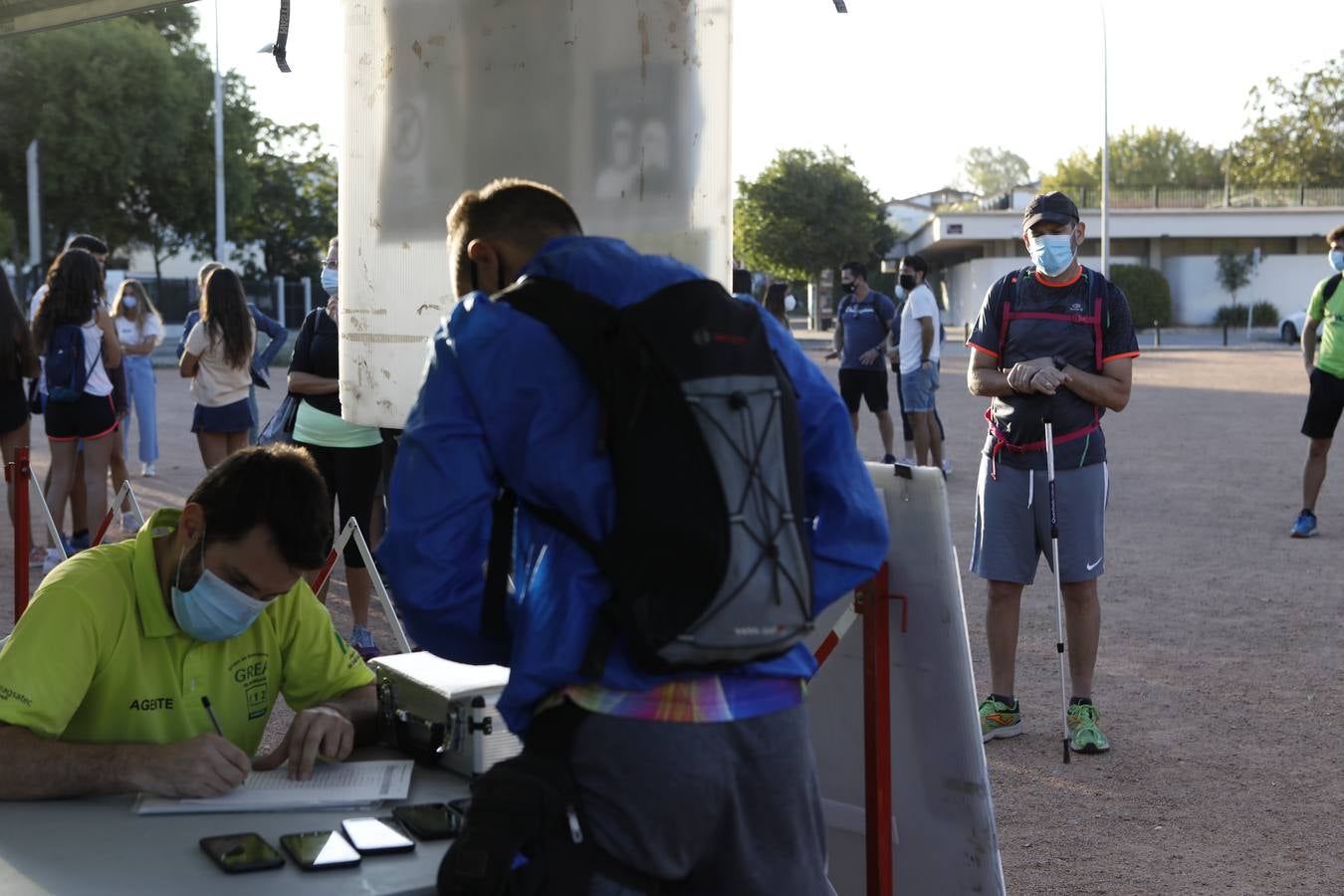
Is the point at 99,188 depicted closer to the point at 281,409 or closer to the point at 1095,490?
the point at 281,409

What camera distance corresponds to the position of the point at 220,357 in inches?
388

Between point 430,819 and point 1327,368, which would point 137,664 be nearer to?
point 430,819

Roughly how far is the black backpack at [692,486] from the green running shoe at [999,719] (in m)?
4.03

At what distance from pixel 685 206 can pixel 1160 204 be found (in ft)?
224

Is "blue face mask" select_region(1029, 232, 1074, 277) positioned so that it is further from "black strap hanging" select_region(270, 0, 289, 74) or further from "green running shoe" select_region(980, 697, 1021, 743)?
"black strap hanging" select_region(270, 0, 289, 74)

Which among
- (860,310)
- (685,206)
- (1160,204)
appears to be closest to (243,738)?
(685,206)

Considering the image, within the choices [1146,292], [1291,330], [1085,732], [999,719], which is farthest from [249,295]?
[1085,732]

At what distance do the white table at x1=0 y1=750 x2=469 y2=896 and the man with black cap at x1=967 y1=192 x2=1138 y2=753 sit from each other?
138 inches

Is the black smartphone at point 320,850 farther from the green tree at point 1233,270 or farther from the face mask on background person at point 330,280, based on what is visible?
the green tree at point 1233,270

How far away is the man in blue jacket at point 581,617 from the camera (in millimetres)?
2244

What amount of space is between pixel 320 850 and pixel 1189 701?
5.19 m

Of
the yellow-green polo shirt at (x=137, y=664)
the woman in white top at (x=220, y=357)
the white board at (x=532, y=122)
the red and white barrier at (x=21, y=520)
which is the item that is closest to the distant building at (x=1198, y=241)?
the woman in white top at (x=220, y=357)

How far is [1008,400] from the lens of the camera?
19.4 feet

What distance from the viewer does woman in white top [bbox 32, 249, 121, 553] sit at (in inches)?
358
